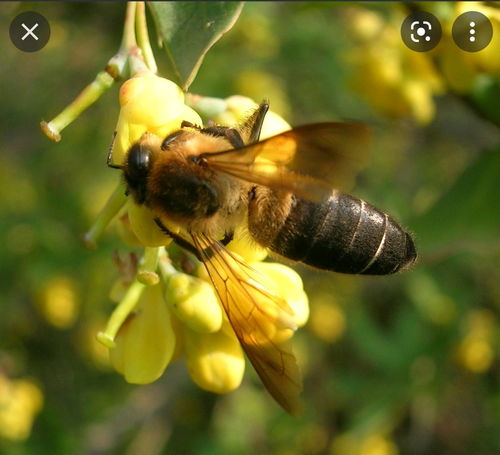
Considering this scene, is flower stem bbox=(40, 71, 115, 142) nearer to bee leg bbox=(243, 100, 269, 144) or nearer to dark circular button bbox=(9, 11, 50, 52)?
bee leg bbox=(243, 100, 269, 144)

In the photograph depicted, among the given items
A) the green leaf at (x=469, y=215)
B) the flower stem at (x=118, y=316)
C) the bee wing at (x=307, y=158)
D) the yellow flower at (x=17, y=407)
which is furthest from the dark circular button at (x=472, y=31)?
the yellow flower at (x=17, y=407)

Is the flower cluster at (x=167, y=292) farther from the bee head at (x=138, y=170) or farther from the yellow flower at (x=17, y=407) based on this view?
the yellow flower at (x=17, y=407)

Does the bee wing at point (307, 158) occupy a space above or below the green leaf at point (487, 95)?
above

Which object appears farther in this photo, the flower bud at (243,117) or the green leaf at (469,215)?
the green leaf at (469,215)

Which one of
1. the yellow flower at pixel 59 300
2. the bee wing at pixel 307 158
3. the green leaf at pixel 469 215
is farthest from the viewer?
the yellow flower at pixel 59 300

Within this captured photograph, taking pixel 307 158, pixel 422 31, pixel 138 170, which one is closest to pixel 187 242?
pixel 138 170

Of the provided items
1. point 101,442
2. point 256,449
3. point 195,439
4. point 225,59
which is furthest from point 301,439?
point 225,59
